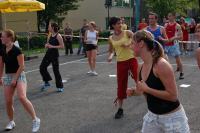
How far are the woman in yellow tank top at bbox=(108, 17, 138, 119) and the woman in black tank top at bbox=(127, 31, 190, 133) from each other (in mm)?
3527

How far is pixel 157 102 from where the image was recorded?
418 cm

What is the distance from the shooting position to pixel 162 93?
4051 millimetres

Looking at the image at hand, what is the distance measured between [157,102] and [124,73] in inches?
144

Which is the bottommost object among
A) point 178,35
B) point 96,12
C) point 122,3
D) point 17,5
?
point 178,35

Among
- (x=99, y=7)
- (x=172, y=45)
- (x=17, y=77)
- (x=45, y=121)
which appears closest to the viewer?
(x=17, y=77)

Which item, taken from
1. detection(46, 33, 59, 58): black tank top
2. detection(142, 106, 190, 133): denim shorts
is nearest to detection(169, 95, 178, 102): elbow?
detection(142, 106, 190, 133): denim shorts

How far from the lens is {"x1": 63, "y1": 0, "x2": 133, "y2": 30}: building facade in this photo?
43.6 metres

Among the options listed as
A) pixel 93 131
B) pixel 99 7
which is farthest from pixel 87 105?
pixel 99 7

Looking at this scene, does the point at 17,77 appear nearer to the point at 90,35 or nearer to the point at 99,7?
the point at 90,35

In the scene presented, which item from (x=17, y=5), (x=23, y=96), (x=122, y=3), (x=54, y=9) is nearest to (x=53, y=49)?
(x=23, y=96)

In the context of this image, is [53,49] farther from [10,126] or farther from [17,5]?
[17,5]

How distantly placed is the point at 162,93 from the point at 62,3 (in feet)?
101

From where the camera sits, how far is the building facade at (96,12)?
4362 centimetres

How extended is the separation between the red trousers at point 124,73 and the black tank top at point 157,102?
3.51 meters
